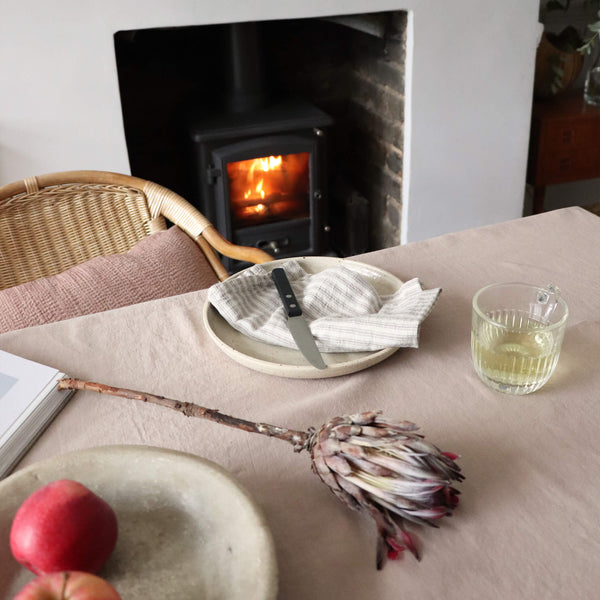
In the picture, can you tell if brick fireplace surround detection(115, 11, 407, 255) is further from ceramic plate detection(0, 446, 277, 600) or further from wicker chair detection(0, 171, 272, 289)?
ceramic plate detection(0, 446, 277, 600)

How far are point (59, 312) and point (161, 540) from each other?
0.64 meters

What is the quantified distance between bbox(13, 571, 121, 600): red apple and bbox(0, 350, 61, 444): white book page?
32 centimetres

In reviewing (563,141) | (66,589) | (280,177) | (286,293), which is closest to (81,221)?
(286,293)

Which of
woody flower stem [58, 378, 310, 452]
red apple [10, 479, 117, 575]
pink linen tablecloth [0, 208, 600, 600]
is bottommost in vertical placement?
pink linen tablecloth [0, 208, 600, 600]

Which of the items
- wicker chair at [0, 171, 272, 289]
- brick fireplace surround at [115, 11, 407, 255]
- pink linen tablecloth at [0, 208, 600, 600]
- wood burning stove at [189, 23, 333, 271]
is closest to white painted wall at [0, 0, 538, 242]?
brick fireplace surround at [115, 11, 407, 255]

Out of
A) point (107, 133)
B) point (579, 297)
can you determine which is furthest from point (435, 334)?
point (107, 133)

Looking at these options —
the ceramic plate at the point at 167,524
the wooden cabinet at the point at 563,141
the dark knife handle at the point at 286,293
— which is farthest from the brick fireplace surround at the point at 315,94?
the ceramic plate at the point at 167,524

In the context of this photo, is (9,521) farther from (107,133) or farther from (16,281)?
(107,133)

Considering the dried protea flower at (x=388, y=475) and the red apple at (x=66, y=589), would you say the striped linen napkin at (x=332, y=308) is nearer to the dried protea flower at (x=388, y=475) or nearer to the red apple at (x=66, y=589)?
the dried protea flower at (x=388, y=475)

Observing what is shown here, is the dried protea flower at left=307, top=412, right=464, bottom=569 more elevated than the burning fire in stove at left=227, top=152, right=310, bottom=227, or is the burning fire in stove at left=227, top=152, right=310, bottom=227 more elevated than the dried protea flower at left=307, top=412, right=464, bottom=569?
the dried protea flower at left=307, top=412, right=464, bottom=569

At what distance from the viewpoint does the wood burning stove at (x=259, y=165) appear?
6.98 ft

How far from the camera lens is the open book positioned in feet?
Answer: 2.36

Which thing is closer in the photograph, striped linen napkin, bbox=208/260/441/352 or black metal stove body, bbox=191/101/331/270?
striped linen napkin, bbox=208/260/441/352

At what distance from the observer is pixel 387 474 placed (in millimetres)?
589
